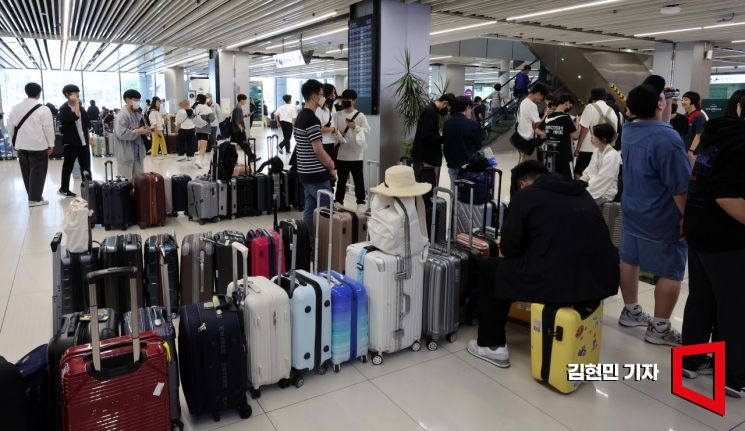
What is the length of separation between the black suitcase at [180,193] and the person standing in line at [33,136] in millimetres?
2097

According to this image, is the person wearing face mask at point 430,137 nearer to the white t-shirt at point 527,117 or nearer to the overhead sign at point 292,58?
the white t-shirt at point 527,117

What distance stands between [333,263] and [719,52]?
53.1 feet

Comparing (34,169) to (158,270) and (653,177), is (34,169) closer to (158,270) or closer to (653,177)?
(158,270)

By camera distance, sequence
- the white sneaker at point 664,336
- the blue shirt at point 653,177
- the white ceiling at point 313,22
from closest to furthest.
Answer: the blue shirt at point 653,177
the white sneaker at point 664,336
the white ceiling at point 313,22

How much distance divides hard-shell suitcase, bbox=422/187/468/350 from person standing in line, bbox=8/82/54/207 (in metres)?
6.07

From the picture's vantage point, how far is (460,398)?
2801 mm

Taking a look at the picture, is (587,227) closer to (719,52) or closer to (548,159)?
(548,159)

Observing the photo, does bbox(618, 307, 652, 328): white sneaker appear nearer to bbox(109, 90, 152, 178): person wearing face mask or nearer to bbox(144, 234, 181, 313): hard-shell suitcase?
bbox(144, 234, 181, 313): hard-shell suitcase

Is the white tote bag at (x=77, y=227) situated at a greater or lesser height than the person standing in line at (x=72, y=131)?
lesser

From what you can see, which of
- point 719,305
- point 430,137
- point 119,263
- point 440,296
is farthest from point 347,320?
point 430,137

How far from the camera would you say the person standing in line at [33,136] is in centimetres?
696

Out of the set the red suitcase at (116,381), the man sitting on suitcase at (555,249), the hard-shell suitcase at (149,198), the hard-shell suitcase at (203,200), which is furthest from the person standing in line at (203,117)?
the red suitcase at (116,381)

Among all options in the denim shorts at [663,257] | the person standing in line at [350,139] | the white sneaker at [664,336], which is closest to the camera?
the denim shorts at [663,257]

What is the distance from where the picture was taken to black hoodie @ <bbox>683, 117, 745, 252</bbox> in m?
2.57
